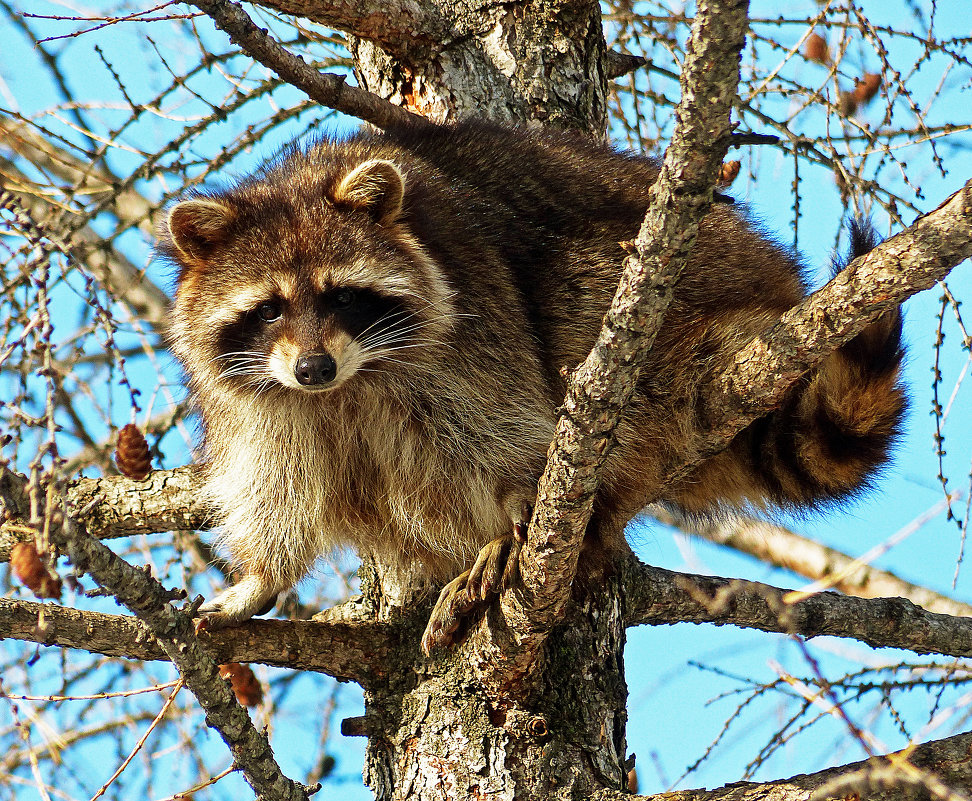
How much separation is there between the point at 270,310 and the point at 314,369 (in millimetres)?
294

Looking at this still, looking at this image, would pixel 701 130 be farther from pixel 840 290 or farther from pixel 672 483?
pixel 672 483

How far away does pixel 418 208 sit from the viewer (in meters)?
2.69

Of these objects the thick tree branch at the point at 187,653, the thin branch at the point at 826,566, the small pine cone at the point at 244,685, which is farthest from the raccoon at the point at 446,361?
the thin branch at the point at 826,566

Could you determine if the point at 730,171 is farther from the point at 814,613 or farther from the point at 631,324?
the point at 631,324

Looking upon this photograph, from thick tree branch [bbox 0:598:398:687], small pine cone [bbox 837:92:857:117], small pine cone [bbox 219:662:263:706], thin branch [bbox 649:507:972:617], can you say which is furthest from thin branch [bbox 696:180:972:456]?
thin branch [bbox 649:507:972:617]

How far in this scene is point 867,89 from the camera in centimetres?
335

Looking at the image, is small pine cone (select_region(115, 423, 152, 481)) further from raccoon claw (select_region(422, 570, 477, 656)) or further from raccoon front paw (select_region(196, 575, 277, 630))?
raccoon claw (select_region(422, 570, 477, 656))

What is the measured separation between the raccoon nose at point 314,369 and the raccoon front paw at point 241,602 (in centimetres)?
61

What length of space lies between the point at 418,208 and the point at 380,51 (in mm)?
828

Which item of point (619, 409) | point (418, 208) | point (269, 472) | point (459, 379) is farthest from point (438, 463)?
point (619, 409)

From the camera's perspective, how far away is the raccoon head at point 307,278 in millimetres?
2537

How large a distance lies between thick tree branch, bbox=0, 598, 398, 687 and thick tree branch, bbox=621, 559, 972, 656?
0.64 m

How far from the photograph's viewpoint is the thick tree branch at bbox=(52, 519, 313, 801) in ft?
5.83

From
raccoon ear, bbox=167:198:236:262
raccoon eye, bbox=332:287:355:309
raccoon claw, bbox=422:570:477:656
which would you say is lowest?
raccoon claw, bbox=422:570:477:656
